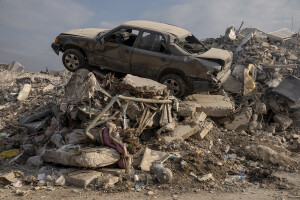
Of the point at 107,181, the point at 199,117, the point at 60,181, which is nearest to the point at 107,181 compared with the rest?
the point at 107,181

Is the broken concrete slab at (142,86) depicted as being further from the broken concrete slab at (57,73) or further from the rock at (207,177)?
the broken concrete slab at (57,73)

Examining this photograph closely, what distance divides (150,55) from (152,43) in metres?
0.34

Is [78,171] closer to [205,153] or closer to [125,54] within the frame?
[205,153]

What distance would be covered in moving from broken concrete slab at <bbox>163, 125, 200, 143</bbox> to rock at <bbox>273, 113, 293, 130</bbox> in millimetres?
3765

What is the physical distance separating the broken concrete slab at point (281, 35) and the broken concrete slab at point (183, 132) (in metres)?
9.84

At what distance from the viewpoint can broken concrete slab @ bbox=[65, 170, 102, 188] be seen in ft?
15.4

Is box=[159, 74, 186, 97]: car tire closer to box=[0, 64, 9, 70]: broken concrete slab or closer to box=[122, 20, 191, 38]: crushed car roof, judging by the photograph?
box=[122, 20, 191, 38]: crushed car roof

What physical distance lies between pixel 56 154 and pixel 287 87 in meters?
7.42

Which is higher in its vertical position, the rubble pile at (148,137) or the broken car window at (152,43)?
the broken car window at (152,43)

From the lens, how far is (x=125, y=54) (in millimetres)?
7762

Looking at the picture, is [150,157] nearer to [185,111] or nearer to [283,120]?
[185,111]

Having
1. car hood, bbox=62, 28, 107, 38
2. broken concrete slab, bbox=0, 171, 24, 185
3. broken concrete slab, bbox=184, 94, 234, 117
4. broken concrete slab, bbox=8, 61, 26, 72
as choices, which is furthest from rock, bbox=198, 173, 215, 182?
broken concrete slab, bbox=8, 61, 26, 72

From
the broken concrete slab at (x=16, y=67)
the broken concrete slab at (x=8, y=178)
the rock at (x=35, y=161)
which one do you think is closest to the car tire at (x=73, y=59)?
the rock at (x=35, y=161)

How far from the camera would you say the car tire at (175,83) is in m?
7.48
